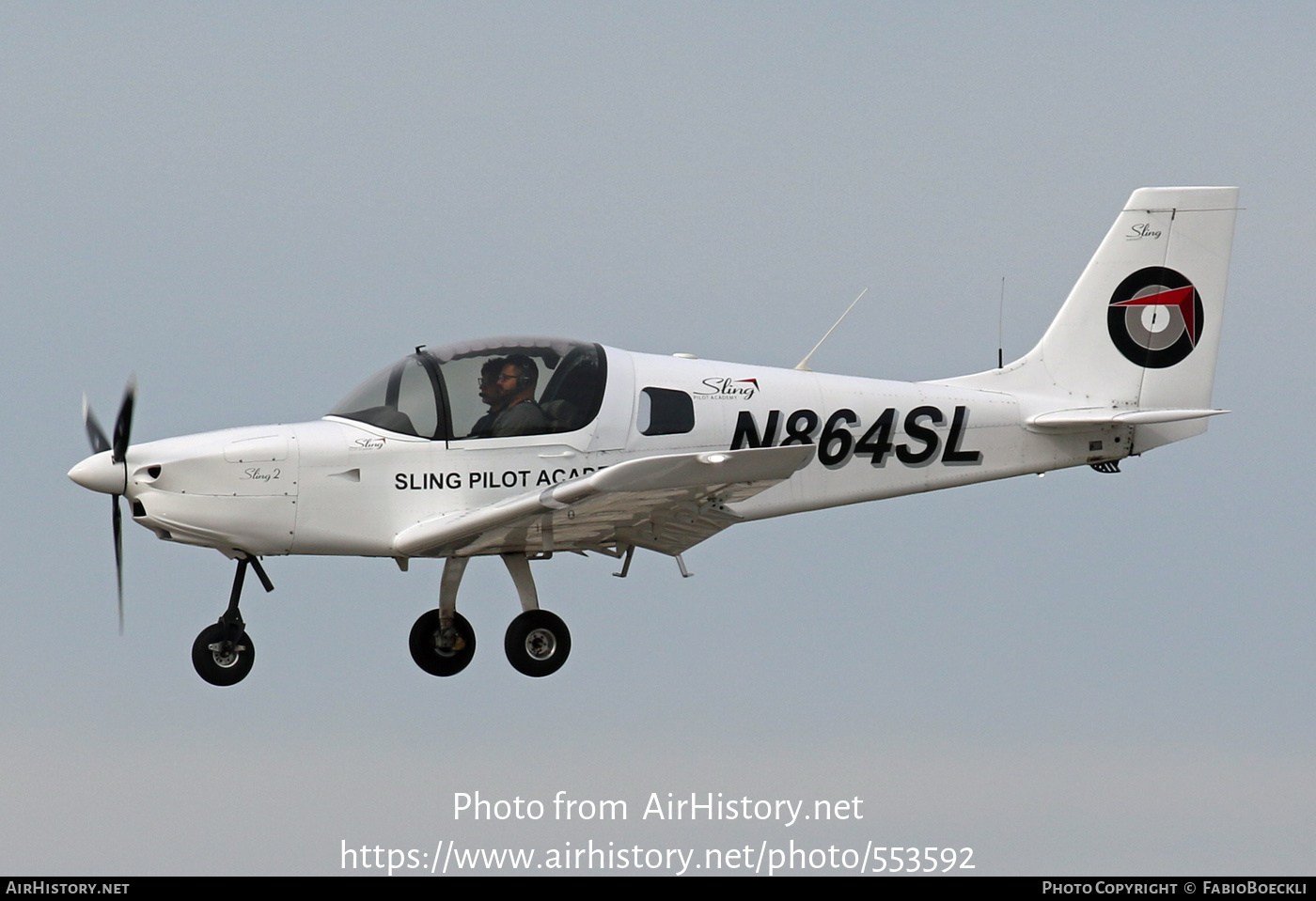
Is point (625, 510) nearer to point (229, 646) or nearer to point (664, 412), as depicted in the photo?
point (664, 412)

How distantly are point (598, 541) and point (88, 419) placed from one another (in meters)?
4.34

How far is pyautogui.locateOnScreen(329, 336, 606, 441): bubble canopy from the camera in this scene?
1538 centimetres

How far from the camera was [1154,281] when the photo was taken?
1758 cm

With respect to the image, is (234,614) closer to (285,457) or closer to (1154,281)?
(285,457)

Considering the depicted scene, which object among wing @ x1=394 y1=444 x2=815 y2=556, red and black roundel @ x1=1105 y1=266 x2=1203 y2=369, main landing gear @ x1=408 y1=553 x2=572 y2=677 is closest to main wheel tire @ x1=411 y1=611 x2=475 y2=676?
main landing gear @ x1=408 y1=553 x2=572 y2=677

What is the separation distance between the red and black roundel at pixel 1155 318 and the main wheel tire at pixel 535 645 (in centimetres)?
598

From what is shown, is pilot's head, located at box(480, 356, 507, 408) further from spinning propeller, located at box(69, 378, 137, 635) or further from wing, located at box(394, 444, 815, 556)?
spinning propeller, located at box(69, 378, 137, 635)

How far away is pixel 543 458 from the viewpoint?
1544 cm

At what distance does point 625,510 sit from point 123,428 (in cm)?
404

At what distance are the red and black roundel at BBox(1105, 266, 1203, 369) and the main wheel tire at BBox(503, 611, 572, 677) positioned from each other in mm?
5983

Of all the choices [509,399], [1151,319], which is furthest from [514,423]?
[1151,319]

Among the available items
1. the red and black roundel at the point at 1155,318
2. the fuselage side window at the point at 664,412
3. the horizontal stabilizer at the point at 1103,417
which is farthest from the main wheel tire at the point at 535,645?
the red and black roundel at the point at 1155,318

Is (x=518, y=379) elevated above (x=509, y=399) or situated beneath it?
elevated above

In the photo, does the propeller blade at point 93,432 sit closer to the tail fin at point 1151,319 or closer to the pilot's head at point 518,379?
the pilot's head at point 518,379
